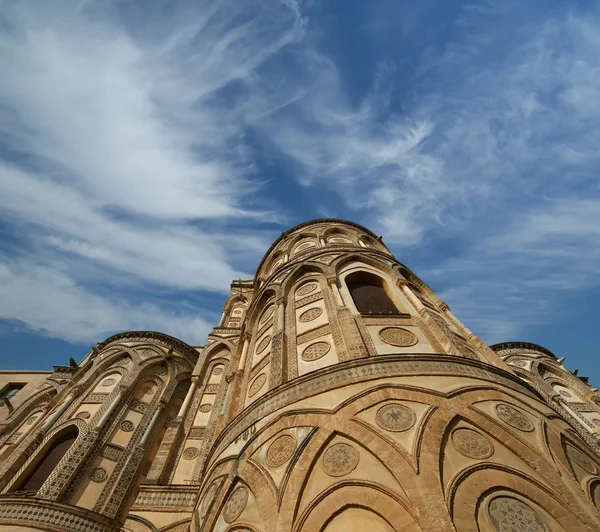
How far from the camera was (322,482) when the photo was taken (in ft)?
16.9

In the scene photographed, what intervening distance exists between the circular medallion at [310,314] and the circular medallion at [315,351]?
1179 mm

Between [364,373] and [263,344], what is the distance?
4367mm

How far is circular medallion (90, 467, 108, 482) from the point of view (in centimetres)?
1103

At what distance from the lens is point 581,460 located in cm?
570

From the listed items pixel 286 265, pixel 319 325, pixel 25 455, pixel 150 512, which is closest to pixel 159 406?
pixel 25 455

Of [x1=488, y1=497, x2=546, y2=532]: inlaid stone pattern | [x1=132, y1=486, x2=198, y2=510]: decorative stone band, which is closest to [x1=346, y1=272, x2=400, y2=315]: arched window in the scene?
[x1=488, y1=497, x2=546, y2=532]: inlaid stone pattern

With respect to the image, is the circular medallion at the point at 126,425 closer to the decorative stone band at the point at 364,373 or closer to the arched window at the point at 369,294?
the decorative stone band at the point at 364,373

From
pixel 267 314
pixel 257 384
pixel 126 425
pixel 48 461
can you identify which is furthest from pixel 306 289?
pixel 48 461

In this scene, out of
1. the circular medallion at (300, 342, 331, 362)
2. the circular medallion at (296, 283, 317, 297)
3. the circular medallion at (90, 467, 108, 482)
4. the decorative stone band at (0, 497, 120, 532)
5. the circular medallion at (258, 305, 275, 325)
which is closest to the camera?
the circular medallion at (300, 342, 331, 362)

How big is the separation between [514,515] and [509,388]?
2.79 m

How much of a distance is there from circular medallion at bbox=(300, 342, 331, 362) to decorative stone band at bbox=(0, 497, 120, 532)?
26.0ft

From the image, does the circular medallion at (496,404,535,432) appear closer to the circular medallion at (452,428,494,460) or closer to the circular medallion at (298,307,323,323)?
the circular medallion at (452,428,494,460)

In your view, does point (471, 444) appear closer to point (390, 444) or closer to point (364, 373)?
point (390, 444)

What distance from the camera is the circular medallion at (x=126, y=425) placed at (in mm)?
12816
